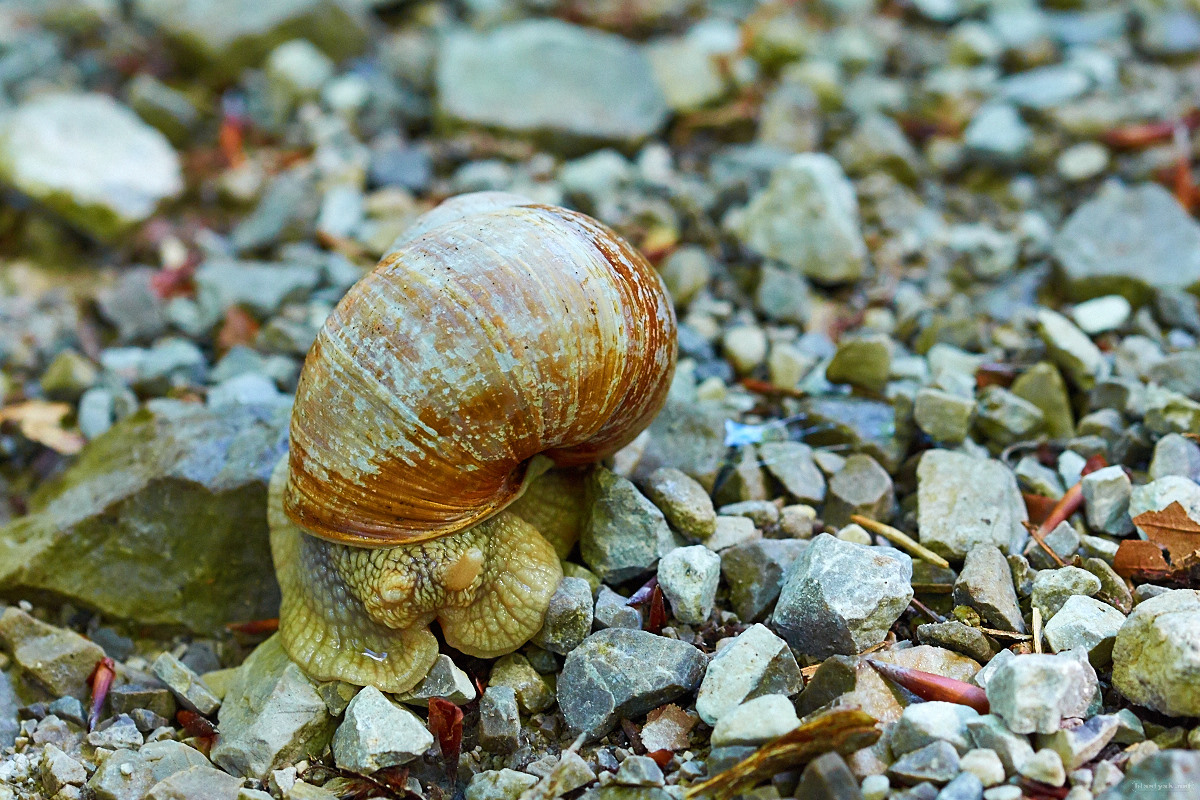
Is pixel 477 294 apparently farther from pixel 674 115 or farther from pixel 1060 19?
pixel 1060 19

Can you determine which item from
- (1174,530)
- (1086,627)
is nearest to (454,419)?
(1086,627)

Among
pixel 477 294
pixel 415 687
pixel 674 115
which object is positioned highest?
pixel 477 294

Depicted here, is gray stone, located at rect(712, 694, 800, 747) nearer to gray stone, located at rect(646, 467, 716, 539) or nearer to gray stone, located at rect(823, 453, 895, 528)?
gray stone, located at rect(646, 467, 716, 539)

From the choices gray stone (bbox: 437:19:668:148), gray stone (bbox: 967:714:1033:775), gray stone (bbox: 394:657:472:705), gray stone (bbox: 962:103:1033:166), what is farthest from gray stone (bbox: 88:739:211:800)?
gray stone (bbox: 962:103:1033:166)

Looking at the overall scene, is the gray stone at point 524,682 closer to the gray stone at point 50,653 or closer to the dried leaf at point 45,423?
the gray stone at point 50,653

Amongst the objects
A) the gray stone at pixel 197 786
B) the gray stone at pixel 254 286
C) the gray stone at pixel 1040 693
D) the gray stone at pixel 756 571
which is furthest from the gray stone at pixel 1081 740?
the gray stone at pixel 254 286

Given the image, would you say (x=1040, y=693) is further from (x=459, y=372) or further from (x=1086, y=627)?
(x=459, y=372)

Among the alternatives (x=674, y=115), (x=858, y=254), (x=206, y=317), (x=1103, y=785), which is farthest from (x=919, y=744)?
(x=674, y=115)
